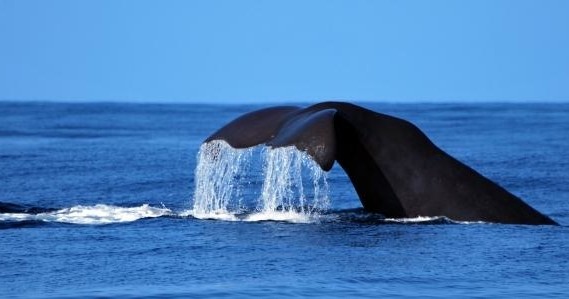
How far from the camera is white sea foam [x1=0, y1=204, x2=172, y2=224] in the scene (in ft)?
42.4

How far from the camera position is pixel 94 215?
13.4 metres

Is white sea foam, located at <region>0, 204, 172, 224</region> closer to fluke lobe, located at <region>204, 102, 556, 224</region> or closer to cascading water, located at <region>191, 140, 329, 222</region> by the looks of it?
cascading water, located at <region>191, 140, 329, 222</region>

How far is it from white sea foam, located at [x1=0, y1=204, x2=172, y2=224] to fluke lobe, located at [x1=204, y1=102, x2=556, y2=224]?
176 cm

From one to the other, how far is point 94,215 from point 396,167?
3280 mm

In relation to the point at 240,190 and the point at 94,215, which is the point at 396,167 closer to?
the point at 94,215

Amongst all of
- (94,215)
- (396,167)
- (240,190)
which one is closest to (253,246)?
(396,167)

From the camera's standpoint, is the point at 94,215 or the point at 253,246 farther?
the point at 94,215

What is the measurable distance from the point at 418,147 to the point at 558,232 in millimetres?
1535

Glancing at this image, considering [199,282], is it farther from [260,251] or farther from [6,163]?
[6,163]

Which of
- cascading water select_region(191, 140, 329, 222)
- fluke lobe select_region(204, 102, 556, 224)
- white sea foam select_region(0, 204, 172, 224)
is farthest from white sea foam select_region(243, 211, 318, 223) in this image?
white sea foam select_region(0, 204, 172, 224)

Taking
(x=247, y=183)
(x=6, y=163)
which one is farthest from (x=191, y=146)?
(x=247, y=183)

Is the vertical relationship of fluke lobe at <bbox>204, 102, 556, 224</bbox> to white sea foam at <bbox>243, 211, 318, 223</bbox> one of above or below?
above

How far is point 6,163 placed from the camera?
74.9ft

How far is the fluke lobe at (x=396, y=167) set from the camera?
468 inches
